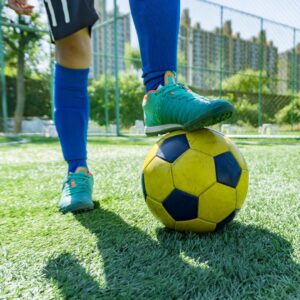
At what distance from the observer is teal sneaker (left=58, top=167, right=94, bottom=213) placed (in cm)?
136

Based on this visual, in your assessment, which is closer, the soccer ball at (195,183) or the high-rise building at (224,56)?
the soccer ball at (195,183)

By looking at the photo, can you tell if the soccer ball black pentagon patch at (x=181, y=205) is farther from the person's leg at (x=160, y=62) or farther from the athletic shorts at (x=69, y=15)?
the athletic shorts at (x=69, y=15)

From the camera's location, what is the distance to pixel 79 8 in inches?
48.4

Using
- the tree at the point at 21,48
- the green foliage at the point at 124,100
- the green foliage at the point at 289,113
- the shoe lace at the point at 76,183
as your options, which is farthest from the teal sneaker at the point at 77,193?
the tree at the point at 21,48

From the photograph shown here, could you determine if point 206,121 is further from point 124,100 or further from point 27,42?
point 27,42

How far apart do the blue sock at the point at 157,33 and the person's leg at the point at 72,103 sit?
33 cm

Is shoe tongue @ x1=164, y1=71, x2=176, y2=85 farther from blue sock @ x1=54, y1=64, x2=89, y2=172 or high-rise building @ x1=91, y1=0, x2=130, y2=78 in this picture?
high-rise building @ x1=91, y1=0, x2=130, y2=78

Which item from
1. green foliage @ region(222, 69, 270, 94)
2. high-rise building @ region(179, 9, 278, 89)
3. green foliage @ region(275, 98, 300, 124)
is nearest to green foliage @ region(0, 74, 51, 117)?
high-rise building @ region(179, 9, 278, 89)

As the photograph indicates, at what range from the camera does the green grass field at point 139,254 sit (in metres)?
0.73

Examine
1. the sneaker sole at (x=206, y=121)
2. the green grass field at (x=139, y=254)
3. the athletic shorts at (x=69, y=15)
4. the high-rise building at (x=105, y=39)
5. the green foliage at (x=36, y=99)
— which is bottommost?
the green grass field at (x=139, y=254)

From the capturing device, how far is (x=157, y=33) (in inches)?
47.9

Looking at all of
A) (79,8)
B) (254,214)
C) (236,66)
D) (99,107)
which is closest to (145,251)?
(254,214)

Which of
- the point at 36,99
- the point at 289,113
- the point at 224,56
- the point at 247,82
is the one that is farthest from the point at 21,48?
the point at 289,113

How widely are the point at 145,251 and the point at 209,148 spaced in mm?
369
